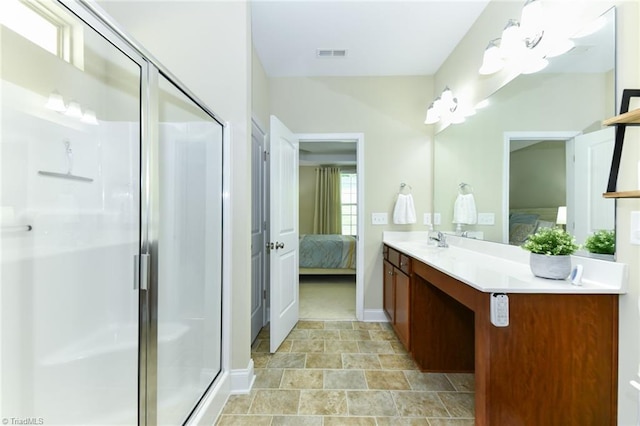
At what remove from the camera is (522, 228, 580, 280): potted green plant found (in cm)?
127

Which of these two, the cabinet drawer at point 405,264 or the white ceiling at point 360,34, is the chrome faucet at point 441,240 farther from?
the white ceiling at point 360,34

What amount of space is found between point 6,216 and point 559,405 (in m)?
2.58

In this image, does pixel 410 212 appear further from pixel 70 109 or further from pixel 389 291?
pixel 70 109

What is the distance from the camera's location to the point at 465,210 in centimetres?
239

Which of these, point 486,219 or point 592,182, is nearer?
point 592,182

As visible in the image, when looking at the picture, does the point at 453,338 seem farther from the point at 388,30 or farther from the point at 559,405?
the point at 388,30

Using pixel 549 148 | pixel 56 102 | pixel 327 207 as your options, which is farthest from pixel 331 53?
pixel 327 207

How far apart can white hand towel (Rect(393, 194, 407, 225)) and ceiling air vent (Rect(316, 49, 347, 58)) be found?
1.52 meters

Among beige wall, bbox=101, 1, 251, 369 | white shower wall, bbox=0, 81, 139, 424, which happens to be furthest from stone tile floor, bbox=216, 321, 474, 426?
white shower wall, bbox=0, 81, 139, 424

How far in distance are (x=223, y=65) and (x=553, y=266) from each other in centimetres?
223

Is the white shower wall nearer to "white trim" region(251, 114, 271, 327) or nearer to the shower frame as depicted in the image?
the shower frame

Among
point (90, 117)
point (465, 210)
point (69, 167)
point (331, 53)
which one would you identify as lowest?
point (465, 210)

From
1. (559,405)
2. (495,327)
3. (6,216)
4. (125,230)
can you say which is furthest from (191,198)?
(559,405)

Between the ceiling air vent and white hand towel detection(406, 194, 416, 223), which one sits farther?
white hand towel detection(406, 194, 416, 223)
